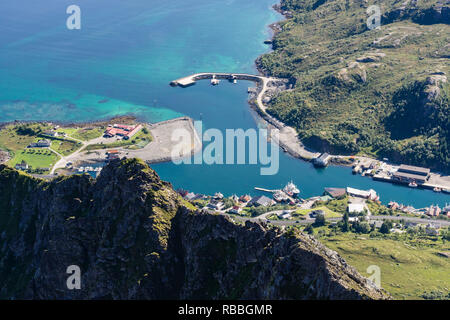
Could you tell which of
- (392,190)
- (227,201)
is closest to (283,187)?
(227,201)

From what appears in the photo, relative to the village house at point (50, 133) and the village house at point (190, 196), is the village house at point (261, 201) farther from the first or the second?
the village house at point (50, 133)

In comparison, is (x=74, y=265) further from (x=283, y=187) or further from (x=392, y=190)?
(x=392, y=190)

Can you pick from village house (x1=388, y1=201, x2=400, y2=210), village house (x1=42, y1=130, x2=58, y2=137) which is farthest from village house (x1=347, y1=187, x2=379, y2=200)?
village house (x1=42, y1=130, x2=58, y2=137)

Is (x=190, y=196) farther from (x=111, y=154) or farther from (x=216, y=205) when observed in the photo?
(x=111, y=154)

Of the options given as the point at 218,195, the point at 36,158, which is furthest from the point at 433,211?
the point at 36,158

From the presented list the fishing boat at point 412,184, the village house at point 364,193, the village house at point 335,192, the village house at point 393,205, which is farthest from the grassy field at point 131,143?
the fishing boat at point 412,184

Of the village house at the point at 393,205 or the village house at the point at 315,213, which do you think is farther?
the village house at the point at 393,205
